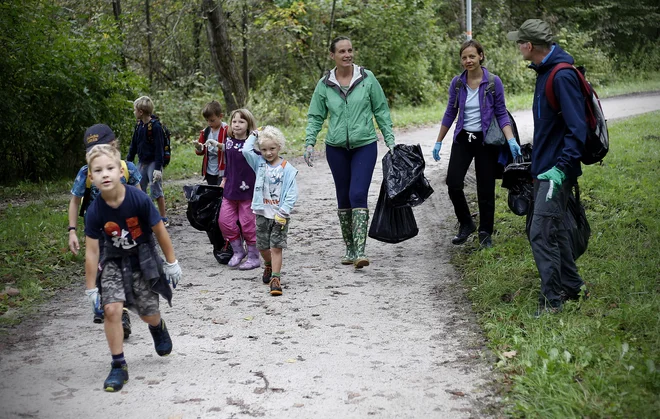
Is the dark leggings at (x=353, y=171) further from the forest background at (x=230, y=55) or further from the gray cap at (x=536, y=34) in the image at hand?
the forest background at (x=230, y=55)

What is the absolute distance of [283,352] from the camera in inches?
218

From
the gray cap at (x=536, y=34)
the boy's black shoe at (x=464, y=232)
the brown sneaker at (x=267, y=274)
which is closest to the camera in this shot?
the gray cap at (x=536, y=34)

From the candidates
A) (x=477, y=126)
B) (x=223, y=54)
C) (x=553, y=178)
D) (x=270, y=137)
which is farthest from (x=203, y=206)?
(x=223, y=54)

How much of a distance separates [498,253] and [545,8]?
32.2 m

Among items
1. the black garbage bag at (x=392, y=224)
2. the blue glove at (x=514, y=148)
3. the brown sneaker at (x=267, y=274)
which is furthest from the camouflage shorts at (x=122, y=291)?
the blue glove at (x=514, y=148)

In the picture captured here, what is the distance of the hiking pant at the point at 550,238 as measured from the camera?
5.69 m

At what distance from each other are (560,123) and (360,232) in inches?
107

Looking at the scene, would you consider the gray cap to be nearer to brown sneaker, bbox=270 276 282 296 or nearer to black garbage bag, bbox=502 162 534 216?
black garbage bag, bbox=502 162 534 216

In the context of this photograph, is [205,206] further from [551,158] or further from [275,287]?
[551,158]

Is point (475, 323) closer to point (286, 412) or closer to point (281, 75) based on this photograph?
point (286, 412)

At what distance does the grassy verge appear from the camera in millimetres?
4352

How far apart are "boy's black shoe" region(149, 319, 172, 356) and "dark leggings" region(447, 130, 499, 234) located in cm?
378

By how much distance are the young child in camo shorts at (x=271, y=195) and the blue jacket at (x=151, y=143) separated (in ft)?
8.93

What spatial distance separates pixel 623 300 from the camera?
5.92 metres
